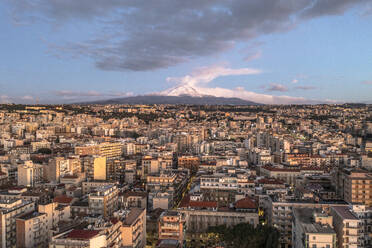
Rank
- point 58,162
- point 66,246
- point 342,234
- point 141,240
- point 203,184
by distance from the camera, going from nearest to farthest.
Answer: point 66,246, point 342,234, point 141,240, point 203,184, point 58,162

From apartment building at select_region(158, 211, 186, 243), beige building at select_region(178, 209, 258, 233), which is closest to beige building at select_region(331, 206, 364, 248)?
beige building at select_region(178, 209, 258, 233)

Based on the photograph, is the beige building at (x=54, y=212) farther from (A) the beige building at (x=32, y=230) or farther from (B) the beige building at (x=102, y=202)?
(B) the beige building at (x=102, y=202)

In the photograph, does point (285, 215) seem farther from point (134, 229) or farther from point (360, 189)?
point (134, 229)

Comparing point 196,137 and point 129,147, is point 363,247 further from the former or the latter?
point 196,137

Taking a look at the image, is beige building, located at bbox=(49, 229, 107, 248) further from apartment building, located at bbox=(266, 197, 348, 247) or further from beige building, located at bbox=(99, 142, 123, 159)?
beige building, located at bbox=(99, 142, 123, 159)

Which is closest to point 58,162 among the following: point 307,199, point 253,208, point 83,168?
point 83,168

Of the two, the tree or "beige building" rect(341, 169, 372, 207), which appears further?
"beige building" rect(341, 169, 372, 207)
